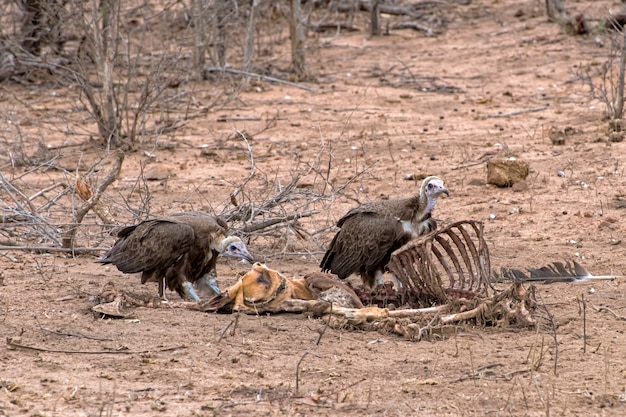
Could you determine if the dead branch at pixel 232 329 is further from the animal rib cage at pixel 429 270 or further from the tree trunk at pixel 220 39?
the tree trunk at pixel 220 39

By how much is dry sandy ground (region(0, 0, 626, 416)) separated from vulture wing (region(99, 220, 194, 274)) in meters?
0.33

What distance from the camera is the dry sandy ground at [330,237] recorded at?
4.93 metres

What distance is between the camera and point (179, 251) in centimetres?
654

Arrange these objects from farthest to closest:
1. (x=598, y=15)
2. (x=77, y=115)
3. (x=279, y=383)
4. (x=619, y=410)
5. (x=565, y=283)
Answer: (x=598, y=15)
(x=77, y=115)
(x=565, y=283)
(x=279, y=383)
(x=619, y=410)

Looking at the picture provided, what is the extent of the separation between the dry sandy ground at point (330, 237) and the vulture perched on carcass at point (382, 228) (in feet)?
2.62

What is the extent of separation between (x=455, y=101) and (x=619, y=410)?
906cm

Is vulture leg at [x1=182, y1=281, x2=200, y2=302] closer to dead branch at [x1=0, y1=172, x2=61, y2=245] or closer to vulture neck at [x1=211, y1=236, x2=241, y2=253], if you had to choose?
vulture neck at [x1=211, y1=236, x2=241, y2=253]

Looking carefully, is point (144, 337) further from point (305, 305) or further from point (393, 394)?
point (393, 394)

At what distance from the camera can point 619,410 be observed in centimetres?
471

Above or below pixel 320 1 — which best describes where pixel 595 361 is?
below

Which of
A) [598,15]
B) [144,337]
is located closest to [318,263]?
[144,337]

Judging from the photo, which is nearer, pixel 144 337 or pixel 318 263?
pixel 144 337

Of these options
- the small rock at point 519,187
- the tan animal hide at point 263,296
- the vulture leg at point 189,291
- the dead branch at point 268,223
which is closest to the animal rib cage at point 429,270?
the tan animal hide at point 263,296

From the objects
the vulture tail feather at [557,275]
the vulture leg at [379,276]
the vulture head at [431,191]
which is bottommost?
the vulture leg at [379,276]
